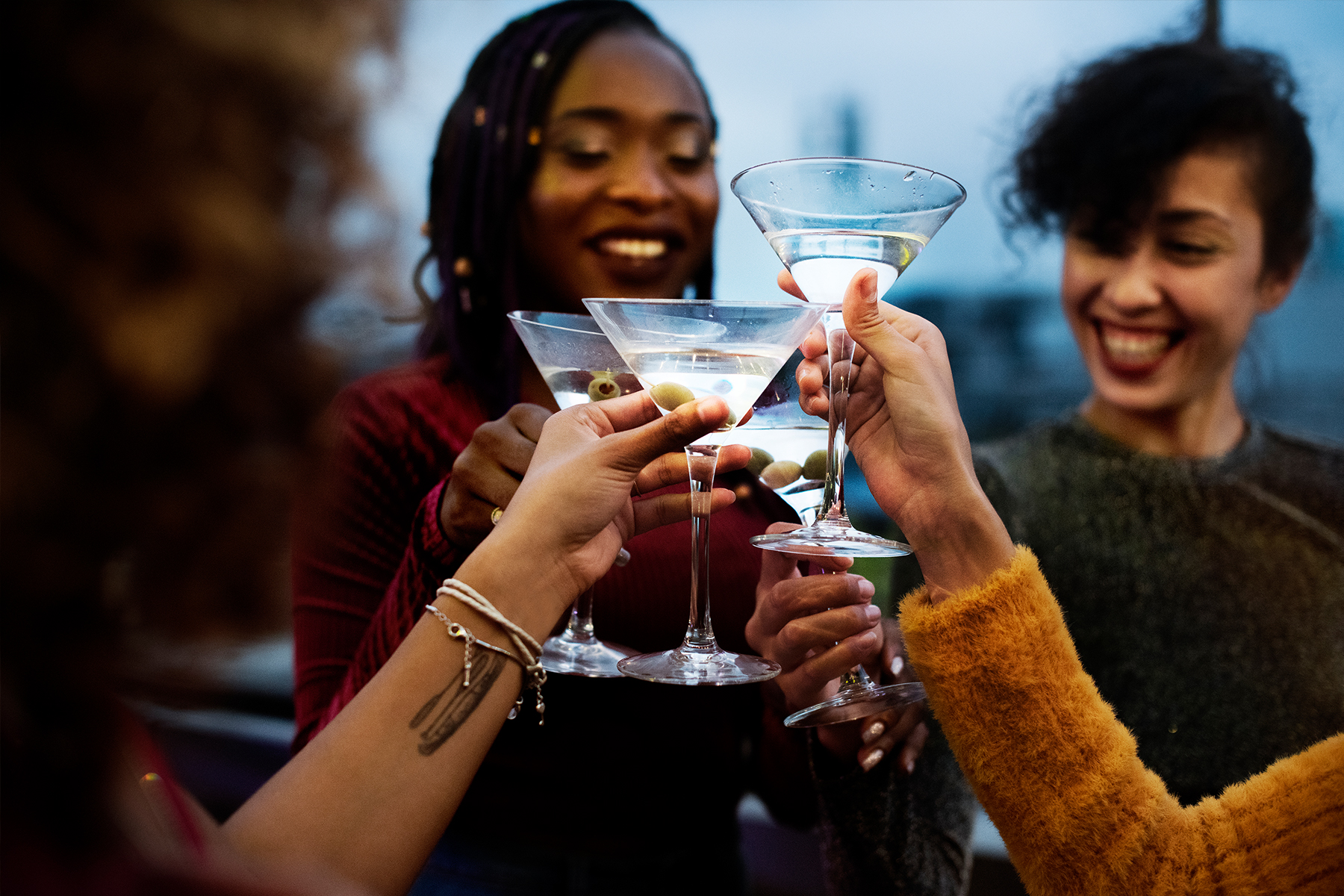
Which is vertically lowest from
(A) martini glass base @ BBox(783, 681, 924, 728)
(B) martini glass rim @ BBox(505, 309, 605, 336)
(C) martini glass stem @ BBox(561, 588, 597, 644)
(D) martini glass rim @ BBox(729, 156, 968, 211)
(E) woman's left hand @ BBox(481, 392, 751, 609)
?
(A) martini glass base @ BBox(783, 681, 924, 728)

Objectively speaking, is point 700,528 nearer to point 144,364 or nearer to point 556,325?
point 556,325

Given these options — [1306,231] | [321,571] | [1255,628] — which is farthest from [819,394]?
[1306,231]

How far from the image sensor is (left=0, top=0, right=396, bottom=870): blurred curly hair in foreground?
547 millimetres

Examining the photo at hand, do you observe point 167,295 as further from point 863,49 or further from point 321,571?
point 863,49

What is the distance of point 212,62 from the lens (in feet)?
1.96

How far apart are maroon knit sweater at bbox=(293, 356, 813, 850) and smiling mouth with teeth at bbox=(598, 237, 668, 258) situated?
357 mm

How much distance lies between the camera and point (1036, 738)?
1006mm

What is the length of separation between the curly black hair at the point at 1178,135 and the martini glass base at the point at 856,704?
3.44 ft

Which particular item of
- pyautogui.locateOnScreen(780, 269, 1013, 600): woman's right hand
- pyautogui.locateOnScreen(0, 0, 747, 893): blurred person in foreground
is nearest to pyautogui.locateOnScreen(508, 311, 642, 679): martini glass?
pyautogui.locateOnScreen(780, 269, 1013, 600): woman's right hand

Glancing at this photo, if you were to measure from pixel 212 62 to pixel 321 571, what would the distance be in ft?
3.04

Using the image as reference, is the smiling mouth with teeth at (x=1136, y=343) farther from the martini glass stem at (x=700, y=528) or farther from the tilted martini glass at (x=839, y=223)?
the martini glass stem at (x=700, y=528)

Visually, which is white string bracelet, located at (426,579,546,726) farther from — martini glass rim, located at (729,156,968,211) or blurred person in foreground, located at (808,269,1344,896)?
martini glass rim, located at (729,156,968,211)

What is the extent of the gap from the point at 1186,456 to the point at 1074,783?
1.08 meters

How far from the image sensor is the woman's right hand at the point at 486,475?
1.15 metres
